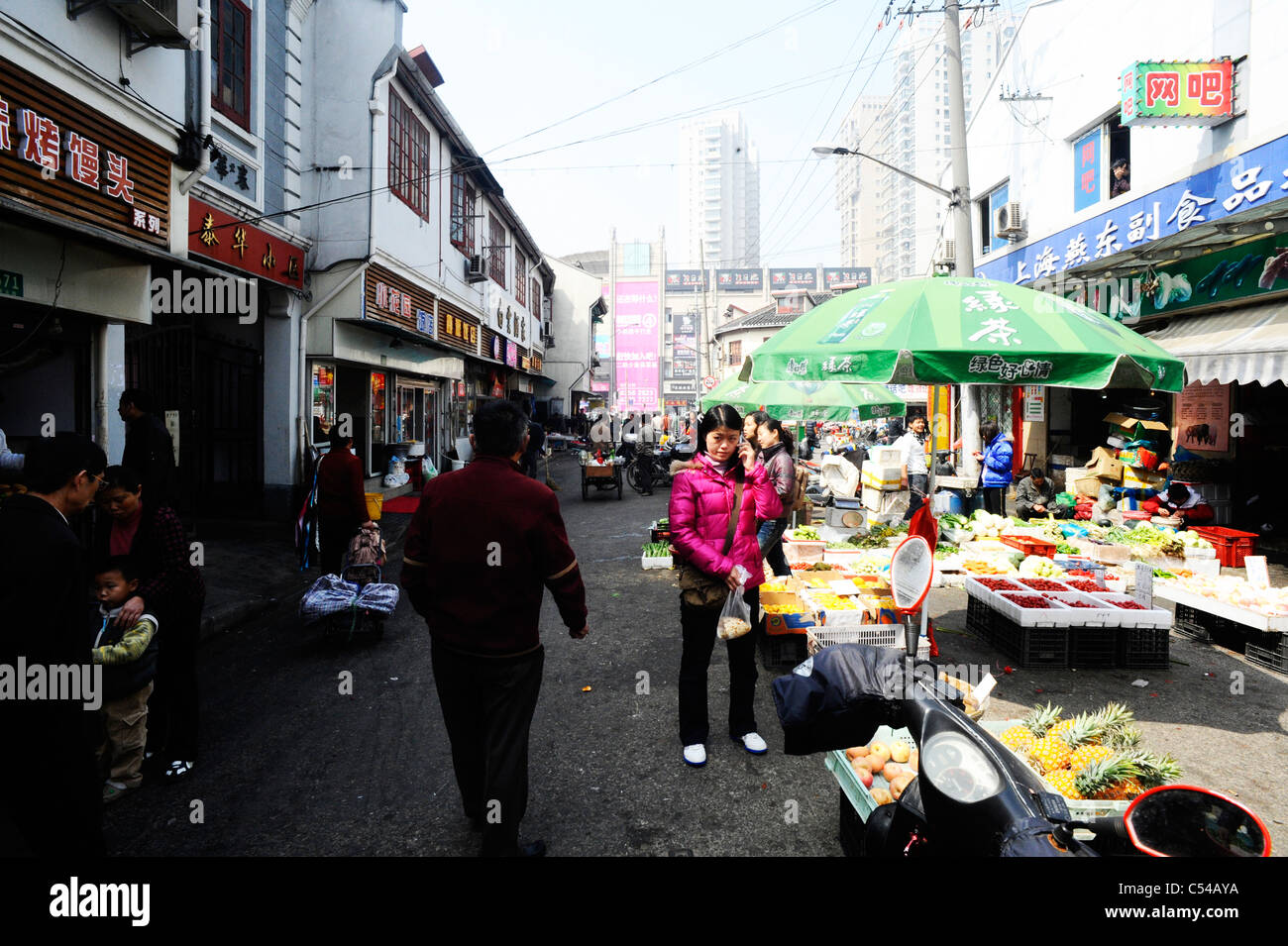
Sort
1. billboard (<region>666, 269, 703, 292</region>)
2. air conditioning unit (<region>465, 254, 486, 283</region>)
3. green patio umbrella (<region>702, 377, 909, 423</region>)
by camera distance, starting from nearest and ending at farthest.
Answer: green patio umbrella (<region>702, 377, 909, 423</region>) < air conditioning unit (<region>465, 254, 486, 283</region>) < billboard (<region>666, 269, 703, 292</region>)

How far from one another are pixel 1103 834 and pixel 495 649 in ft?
7.20

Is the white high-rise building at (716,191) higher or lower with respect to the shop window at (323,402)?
higher

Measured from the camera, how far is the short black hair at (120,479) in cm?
389

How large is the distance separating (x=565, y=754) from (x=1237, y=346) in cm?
959

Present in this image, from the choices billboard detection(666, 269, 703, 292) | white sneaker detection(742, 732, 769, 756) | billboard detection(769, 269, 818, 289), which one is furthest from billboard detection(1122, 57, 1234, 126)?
billboard detection(666, 269, 703, 292)

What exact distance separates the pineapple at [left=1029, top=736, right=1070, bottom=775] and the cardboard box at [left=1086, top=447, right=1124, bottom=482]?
10.0 meters

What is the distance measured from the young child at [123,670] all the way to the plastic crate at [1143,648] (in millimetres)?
6980

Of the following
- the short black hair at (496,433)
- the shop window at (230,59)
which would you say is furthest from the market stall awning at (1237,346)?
the shop window at (230,59)

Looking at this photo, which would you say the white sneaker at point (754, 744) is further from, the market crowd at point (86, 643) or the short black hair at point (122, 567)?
the short black hair at point (122, 567)

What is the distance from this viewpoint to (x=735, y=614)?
165 inches

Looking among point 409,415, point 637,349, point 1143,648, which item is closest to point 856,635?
point 1143,648

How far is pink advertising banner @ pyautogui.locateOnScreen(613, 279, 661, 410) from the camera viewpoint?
59125mm

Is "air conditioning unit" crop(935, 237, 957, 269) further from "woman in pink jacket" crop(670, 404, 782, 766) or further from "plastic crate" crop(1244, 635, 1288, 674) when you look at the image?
"woman in pink jacket" crop(670, 404, 782, 766)
